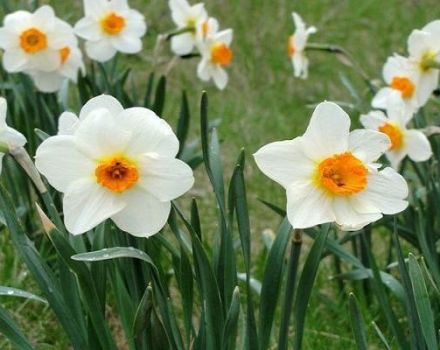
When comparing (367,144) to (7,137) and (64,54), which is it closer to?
(7,137)

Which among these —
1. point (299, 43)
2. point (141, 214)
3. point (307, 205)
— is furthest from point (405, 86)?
point (141, 214)

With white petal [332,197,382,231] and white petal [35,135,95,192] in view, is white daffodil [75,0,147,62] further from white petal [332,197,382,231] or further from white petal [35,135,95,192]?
white petal [332,197,382,231]

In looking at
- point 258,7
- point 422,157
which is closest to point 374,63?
point 258,7

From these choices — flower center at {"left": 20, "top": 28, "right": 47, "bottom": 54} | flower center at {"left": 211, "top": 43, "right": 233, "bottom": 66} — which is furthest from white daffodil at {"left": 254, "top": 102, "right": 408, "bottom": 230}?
flower center at {"left": 211, "top": 43, "right": 233, "bottom": 66}

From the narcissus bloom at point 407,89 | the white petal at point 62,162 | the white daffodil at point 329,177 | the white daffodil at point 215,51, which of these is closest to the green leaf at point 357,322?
the white daffodil at point 329,177

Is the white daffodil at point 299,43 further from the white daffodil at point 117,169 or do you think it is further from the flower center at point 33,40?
the white daffodil at point 117,169

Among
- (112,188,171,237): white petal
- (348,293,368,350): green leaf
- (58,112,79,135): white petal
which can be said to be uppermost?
(58,112,79,135): white petal

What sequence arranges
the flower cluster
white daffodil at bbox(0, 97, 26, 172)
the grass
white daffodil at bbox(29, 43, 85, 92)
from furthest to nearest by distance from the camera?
the grass → the flower cluster → white daffodil at bbox(29, 43, 85, 92) → white daffodil at bbox(0, 97, 26, 172)
